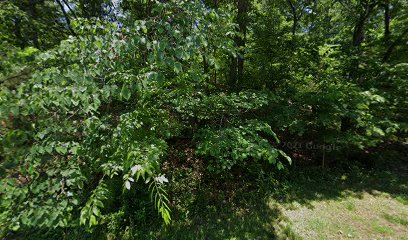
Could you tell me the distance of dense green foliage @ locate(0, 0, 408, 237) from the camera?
1614 millimetres

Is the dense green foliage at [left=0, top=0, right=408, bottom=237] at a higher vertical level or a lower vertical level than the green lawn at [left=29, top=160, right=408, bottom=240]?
higher

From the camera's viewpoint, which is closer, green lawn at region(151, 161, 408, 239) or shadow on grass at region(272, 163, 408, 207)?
green lawn at region(151, 161, 408, 239)

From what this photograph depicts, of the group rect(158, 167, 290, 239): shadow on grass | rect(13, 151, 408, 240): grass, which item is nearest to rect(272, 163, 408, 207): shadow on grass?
rect(13, 151, 408, 240): grass

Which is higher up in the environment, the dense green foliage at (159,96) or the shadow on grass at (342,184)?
the dense green foliage at (159,96)

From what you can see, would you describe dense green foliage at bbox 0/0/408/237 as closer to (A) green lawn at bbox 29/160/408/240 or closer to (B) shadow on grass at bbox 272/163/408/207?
(A) green lawn at bbox 29/160/408/240

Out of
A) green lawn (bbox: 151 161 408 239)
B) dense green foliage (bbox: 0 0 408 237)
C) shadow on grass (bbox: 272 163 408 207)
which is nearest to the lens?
dense green foliage (bbox: 0 0 408 237)

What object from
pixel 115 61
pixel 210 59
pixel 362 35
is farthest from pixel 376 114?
pixel 115 61

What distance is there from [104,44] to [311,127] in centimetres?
562

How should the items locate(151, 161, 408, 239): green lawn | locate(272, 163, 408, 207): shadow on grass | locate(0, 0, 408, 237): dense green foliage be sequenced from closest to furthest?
locate(0, 0, 408, 237): dense green foliage → locate(151, 161, 408, 239): green lawn → locate(272, 163, 408, 207): shadow on grass

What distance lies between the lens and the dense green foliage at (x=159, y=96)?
161 centimetres

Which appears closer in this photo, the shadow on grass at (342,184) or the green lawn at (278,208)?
the green lawn at (278,208)

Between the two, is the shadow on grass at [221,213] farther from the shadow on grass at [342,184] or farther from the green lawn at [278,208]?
the shadow on grass at [342,184]

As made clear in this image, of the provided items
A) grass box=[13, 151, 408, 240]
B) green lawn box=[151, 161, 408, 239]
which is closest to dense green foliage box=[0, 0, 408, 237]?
grass box=[13, 151, 408, 240]

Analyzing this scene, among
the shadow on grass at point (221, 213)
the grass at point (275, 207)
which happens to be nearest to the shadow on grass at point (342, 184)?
the grass at point (275, 207)
